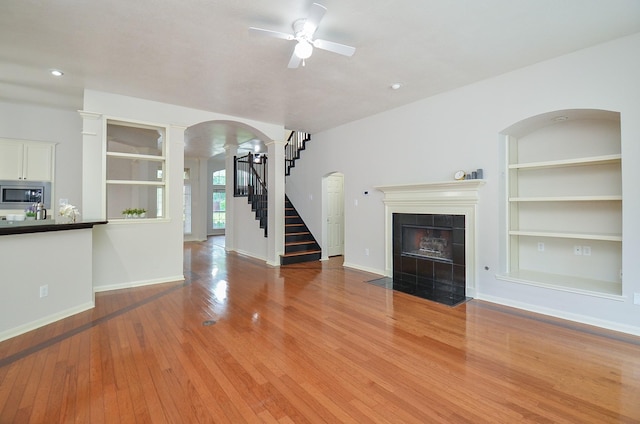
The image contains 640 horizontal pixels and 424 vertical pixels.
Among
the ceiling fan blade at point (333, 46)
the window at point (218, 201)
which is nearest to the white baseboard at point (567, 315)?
the ceiling fan blade at point (333, 46)

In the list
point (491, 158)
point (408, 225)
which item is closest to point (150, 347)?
point (408, 225)

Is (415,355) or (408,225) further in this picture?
(408,225)

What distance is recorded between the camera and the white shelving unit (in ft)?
11.4

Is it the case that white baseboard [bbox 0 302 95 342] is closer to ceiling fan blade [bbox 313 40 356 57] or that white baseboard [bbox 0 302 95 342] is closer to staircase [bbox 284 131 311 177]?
ceiling fan blade [bbox 313 40 356 57]

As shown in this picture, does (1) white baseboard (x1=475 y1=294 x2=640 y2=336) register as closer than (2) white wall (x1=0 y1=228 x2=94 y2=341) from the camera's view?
No

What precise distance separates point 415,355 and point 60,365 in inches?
119

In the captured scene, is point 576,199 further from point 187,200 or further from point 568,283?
point 187,200

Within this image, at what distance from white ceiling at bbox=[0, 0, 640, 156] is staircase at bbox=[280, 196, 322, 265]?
11.0ft

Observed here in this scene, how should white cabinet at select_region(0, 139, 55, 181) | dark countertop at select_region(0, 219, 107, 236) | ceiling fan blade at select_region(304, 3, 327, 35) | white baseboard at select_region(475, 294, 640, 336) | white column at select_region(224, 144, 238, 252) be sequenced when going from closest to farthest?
ceiling fan blade at select_region(304, 3, 327, 35), dark countertop at select_region(0, 219, 107, 236), white baseboard at select_region(475, 294, 640, 336), white cabinet at select_region(0, 139, 55, 181), white column at select_region(224, 144, 238, 252)

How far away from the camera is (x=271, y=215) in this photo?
646cm

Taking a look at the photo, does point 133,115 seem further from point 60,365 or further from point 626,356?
point 626,356

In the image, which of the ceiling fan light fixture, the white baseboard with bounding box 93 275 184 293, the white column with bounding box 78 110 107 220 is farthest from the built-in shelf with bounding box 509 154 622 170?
the white column with bounding box 78 110 107 220

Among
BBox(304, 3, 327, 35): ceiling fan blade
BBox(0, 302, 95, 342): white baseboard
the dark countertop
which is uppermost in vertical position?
BBox(304, 3, 327, 35): ceiling fan blade

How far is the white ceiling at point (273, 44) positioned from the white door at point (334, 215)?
3068 mm
